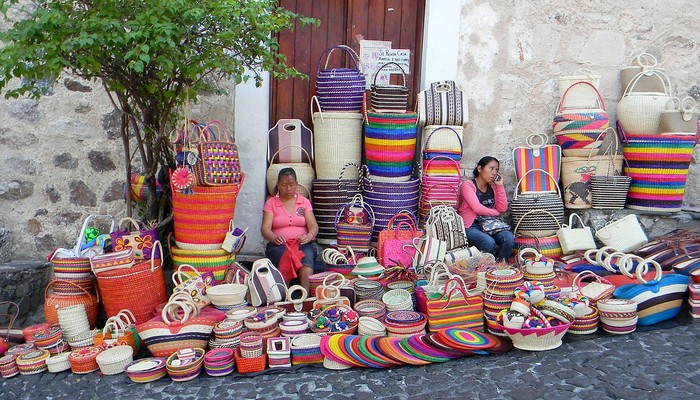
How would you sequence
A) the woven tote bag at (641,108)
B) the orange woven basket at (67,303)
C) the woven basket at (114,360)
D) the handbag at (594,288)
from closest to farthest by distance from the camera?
the woven basket at (114,360)
the handbag at (594,288)
the orange woven basket at (67,303)
the woven tote bag at (641,108)

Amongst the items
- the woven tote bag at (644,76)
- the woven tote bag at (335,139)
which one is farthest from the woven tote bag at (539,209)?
the woven tote bag at (335,139)

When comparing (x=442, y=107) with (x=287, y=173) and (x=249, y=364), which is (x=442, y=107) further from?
(x=249, y=364)

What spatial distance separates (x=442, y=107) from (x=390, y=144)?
60cm

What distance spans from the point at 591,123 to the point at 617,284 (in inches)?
65.8

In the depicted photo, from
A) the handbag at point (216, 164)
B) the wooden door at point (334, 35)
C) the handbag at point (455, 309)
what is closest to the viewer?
the handbag at point (455, 309)

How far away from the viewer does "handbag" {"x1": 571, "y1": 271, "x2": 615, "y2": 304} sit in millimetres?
4000

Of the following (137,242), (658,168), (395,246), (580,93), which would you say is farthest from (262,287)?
(658,168)

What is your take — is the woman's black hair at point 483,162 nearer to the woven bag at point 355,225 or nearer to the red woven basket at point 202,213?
the woven bag at point 355,225

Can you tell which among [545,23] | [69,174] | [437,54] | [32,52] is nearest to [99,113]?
[69,174]

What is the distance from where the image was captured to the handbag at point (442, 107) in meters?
5.25

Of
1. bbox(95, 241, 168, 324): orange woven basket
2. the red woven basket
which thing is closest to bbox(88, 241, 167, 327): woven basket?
bbox(95, 241, 168, 324): orange woven basket

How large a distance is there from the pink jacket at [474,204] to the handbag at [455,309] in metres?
1.39

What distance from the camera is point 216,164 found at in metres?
4.35

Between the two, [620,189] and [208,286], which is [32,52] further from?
[620,189]
